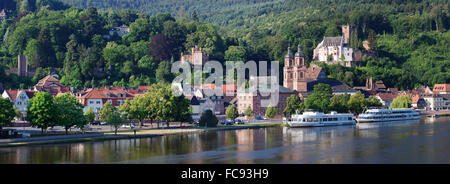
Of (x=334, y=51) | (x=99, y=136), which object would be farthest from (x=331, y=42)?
(x=99, y=136)

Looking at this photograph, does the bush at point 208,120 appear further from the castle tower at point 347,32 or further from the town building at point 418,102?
the castle tower at point 347,32

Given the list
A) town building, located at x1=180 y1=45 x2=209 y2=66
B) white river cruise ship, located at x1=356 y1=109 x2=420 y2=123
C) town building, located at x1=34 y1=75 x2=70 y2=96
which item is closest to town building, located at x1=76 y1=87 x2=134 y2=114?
town building, located at x1=34 y1=75 x2=70 y2=96

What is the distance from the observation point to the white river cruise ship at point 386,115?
313ft

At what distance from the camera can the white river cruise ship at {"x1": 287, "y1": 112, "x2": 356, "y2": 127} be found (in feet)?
270

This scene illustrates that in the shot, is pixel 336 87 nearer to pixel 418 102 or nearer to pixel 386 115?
pixel 418 102

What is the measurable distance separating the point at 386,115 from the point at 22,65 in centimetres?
6408

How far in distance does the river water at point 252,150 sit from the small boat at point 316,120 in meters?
13.3

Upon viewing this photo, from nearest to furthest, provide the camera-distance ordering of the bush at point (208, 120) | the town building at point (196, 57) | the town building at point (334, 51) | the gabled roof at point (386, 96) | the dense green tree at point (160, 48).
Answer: the bush at point (208, 120) < the gabled roof at point (386, 96) < the town building at point (196, 57) < the dense green tree at point (160, 48) < the town building at point (334, 51)

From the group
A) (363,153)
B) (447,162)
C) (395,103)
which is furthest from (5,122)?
(395,103)

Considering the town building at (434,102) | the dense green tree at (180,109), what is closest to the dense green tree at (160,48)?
the dense green tree at (180,109)

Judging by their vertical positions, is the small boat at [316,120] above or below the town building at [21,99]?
below

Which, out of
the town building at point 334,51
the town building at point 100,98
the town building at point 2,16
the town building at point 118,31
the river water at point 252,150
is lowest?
the river water at point 252,150

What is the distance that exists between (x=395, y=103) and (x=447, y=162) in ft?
220
